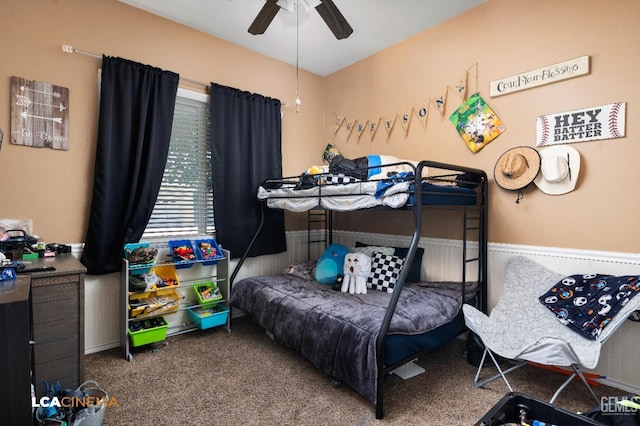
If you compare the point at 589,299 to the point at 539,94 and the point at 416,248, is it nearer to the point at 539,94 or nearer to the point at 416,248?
the point at 416,248

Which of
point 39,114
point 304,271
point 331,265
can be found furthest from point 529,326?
point 39,114

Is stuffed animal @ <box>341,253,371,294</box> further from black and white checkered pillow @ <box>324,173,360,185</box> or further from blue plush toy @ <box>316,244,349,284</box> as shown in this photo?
black and white checkered pillow @ <box>324,173,360,185</box>

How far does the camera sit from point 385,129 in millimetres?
3371

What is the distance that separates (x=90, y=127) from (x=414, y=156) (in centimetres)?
279

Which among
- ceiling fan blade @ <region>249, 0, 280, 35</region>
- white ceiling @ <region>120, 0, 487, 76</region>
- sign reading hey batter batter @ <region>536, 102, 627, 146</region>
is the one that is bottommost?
sign reading hey batter batter @ <region>536, 102, 627, 146</region>

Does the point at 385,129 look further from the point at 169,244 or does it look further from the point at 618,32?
the point at 169,244

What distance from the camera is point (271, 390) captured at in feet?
6.68

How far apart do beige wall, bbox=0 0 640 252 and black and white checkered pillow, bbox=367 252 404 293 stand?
84 centimetres

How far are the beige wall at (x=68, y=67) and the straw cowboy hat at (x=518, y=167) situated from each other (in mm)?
2811

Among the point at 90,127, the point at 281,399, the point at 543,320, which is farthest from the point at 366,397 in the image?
the point at 90,127

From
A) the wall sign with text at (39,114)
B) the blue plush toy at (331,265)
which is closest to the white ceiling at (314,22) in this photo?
the wall sign with text at (39,114)

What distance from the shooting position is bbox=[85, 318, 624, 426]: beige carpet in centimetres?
178

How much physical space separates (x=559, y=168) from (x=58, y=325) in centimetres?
321

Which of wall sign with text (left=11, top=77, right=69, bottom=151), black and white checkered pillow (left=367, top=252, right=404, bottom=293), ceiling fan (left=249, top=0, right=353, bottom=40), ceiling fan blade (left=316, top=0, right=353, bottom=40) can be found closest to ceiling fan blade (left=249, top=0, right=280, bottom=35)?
ceiling fan (left=249, top=0, right=353, bottom=40)
